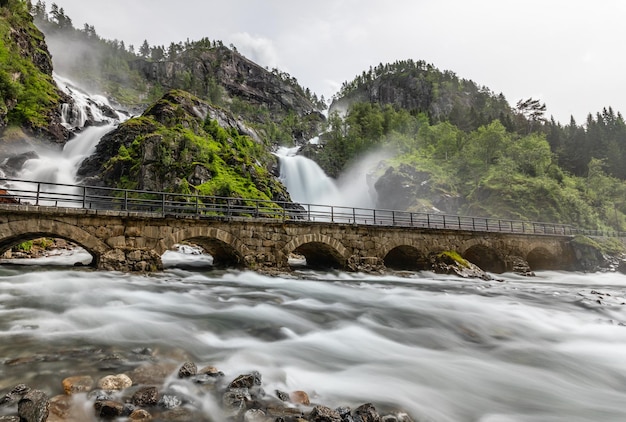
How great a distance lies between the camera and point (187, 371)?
4875mm

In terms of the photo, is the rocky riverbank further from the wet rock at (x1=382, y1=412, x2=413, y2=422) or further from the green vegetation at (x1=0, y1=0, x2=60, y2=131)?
the green vegetation at (x1=0, y1=0, x2=60, y2=131)

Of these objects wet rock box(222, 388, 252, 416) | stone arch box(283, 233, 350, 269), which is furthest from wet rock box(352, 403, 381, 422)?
stone arch box(283, 233, 350, 269)

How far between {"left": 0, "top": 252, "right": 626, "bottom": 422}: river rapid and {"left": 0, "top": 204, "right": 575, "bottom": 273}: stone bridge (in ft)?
6.47

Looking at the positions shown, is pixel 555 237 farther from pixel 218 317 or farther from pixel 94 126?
pixel 94 126

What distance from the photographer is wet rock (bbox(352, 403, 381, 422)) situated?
391 centimetres

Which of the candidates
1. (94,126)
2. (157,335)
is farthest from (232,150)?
(157,335)

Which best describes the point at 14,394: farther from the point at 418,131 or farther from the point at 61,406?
the point at 418,131

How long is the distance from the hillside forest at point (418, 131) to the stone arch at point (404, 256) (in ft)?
62.2

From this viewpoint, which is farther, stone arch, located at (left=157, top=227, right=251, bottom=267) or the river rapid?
stone arch, located at (left=157, top=227, right=251, bottom=267)

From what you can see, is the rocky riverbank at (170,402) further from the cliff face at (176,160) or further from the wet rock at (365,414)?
the cliff face at (176,160)

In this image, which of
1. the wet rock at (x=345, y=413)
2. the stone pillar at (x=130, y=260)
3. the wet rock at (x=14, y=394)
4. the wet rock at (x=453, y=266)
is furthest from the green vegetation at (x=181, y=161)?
the wet rock at (x=345, y=413)

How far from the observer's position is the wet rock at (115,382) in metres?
4.23

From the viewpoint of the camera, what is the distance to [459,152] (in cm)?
6250

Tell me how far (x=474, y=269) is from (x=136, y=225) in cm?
2075
